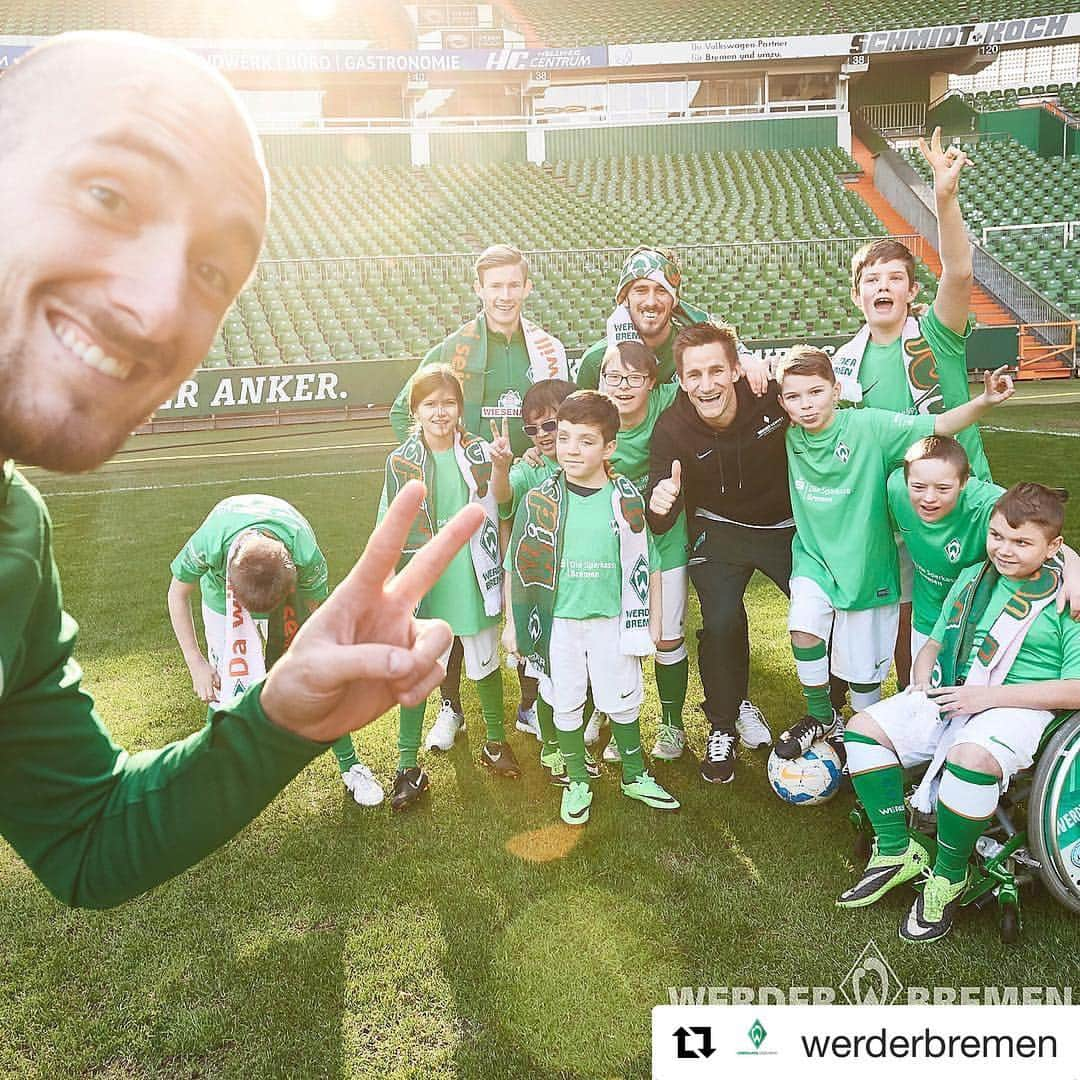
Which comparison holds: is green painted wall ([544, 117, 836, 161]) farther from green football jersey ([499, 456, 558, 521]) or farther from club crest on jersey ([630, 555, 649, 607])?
club crest on jersey ([630, 555, 649, 607])

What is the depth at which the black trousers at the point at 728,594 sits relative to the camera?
4.54m

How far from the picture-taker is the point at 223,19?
32.9m

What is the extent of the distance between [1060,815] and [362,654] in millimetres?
2810

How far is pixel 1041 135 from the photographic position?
28.7 meters

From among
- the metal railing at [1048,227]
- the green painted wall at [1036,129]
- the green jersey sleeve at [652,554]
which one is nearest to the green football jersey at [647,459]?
the green jersey sleeve at [652,554]

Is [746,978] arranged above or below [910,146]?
below

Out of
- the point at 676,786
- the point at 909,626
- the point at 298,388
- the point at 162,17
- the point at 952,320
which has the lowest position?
the point at 676,786

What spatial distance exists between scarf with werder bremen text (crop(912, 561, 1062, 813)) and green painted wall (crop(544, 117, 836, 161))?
29996 mm

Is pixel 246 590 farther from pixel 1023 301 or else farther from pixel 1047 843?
pixel 1023 301

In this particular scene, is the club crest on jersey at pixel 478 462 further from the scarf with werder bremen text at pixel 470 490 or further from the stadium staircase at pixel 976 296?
the stadium staircase at pixel 976 296

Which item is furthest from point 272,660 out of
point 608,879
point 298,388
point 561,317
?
point 561,317

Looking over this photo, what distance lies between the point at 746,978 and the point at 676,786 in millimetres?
1459

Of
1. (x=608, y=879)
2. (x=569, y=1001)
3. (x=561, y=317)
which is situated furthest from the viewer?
(x=561, y=317)

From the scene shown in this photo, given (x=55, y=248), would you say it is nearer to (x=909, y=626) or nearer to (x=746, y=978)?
(x=746, y=978)
